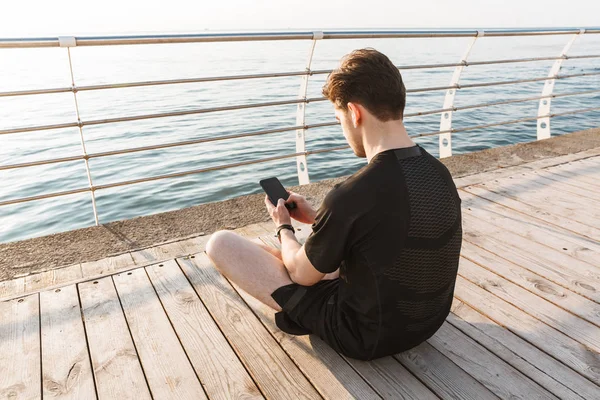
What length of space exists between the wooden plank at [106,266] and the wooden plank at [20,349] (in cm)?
29

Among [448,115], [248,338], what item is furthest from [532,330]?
[448,115]

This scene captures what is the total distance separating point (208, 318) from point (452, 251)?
1113 millimetres

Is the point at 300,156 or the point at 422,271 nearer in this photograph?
the point at 422,271

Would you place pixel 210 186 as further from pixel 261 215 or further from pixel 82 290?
pixel 82 290

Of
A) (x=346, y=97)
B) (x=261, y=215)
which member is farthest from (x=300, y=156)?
(x=346, y=97)

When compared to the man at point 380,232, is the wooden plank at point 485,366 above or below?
below

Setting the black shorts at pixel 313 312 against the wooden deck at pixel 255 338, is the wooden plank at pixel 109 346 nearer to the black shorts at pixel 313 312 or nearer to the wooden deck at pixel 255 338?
the wooden deck at pixel 255 338

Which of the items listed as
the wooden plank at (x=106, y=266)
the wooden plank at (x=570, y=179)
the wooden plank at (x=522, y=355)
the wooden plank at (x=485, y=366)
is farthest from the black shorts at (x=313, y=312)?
the wooden plank at (x=570, y=179)

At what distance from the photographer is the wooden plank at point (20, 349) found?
1.77 meters

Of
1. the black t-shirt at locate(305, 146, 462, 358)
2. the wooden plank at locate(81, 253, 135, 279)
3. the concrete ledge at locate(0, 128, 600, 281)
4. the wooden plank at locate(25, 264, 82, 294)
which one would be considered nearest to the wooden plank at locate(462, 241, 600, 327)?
the black t-shirt at locate(305, 146, 462, 358)

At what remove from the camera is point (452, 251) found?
65.7 inches

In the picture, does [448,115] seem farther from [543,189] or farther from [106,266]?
[106,266]

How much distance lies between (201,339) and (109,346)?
369 millimetres

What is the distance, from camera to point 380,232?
1.55 m
